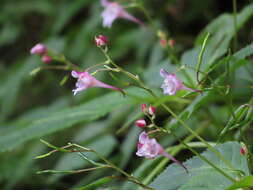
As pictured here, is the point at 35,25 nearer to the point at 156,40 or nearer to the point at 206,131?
the point at 156,40

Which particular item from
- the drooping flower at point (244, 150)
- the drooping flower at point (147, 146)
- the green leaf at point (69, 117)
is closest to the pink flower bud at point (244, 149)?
the drooping flower at point (244, 150)

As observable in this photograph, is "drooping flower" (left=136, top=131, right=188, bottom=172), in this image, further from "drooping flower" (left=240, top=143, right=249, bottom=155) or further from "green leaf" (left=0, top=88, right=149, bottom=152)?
"green leaf" (left=0, top=88, right=149, bottom=152)

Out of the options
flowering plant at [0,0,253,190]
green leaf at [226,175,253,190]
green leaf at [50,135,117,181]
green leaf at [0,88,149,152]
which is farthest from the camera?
green leaf at [50,135,117,181]

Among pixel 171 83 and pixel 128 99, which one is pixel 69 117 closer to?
pixel 128 99

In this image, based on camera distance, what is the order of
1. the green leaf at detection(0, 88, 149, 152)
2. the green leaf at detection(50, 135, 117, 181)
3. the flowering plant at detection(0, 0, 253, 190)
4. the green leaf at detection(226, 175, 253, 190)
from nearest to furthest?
the green leaf at detection(226, 175, 253, 190) → the flowering plant at detection(0, 0, 253, 190) → the green leaf at detection(0, 88, 149, 152) → the green leaf at detection(50, 135, 117, 181)

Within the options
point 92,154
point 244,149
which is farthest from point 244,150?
point 92,154

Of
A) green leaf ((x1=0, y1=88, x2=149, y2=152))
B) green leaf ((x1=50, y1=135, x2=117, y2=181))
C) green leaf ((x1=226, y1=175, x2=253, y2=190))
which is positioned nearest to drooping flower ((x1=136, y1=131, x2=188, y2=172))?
green leaf ((x1=226, y1=175, x2=253, y2=190))

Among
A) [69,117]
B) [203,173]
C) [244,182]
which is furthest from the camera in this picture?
[69,117]

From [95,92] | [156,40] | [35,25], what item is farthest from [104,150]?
[35,25]
